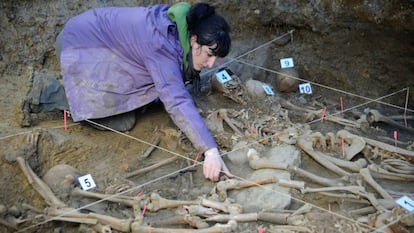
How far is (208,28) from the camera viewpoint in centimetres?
335

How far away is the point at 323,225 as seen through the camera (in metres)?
2.93

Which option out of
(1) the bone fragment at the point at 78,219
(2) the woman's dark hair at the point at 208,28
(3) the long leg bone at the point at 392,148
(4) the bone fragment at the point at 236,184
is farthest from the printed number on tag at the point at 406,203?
(1) the bone fragment at the point at 78,219

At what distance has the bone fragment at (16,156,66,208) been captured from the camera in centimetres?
319

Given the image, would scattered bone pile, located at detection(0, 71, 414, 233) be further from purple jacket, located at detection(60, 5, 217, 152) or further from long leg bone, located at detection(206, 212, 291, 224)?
purple jacket, located at detection(60, 5, 217, 152)

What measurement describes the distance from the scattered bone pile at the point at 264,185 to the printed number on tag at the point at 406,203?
0.04 meters

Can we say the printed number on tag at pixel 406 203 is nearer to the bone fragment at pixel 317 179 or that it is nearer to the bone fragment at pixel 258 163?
the bone fragment at pixel 317 179

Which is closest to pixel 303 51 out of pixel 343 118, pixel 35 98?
pixel 343 118

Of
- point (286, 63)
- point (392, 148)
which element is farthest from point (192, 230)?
point (286, 63)

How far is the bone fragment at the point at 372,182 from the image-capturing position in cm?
310

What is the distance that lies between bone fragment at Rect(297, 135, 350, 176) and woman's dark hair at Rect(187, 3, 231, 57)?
2.93ft

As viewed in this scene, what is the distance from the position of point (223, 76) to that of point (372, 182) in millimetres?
1712

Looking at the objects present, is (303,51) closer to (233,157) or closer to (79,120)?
(233,157)

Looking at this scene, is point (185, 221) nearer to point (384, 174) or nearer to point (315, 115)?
point (384, 174)

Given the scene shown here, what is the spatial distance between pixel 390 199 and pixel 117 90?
2.05 meters
